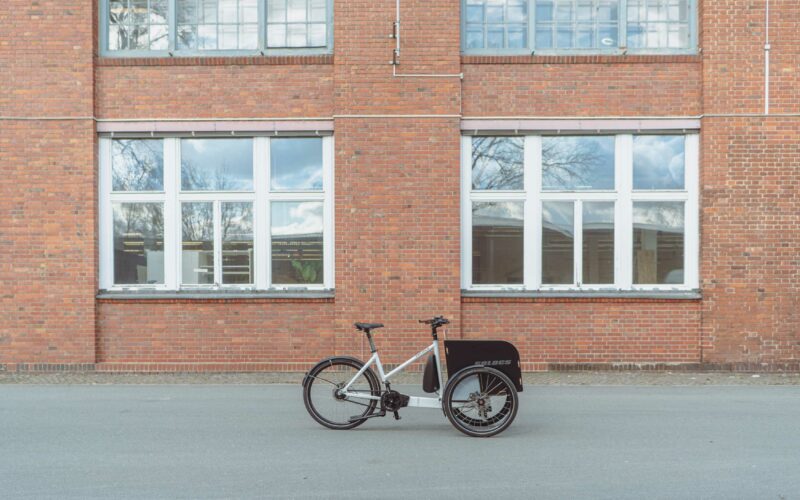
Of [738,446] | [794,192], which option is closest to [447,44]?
[794,192]

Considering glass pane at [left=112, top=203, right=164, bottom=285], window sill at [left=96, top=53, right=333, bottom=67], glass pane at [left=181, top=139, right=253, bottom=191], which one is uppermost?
window sill at [left=96, top=53, right=333, bottom=67]

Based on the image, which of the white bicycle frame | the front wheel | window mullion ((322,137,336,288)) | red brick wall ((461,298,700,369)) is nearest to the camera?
the front wheel

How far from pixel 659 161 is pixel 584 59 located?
201cm

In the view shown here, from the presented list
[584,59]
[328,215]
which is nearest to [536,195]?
[584,59]

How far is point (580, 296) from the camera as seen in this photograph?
1197cm

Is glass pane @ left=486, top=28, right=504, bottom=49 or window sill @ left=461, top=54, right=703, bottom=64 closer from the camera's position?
window sill @ left=461, top=54, right=703, bottom=64

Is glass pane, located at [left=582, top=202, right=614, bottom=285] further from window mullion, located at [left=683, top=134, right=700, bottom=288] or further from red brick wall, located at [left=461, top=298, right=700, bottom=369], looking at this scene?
window mullion, located at [left=683, top=134, right=700, bottom=288]

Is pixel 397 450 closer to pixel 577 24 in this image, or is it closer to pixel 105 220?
pixel 105 220

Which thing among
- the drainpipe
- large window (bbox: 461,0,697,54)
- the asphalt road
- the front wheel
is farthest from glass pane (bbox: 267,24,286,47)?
the front wheel

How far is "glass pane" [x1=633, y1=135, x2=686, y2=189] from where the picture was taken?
12172mm

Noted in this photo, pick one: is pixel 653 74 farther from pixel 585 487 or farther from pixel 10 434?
pixel 10 434

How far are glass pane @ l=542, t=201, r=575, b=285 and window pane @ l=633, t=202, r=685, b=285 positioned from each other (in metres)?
1.01

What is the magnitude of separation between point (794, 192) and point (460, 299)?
17.6ft

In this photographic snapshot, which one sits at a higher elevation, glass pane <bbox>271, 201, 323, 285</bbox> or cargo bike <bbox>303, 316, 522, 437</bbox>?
glass pane <bbox>271, 201, 323, 285</bbox>
